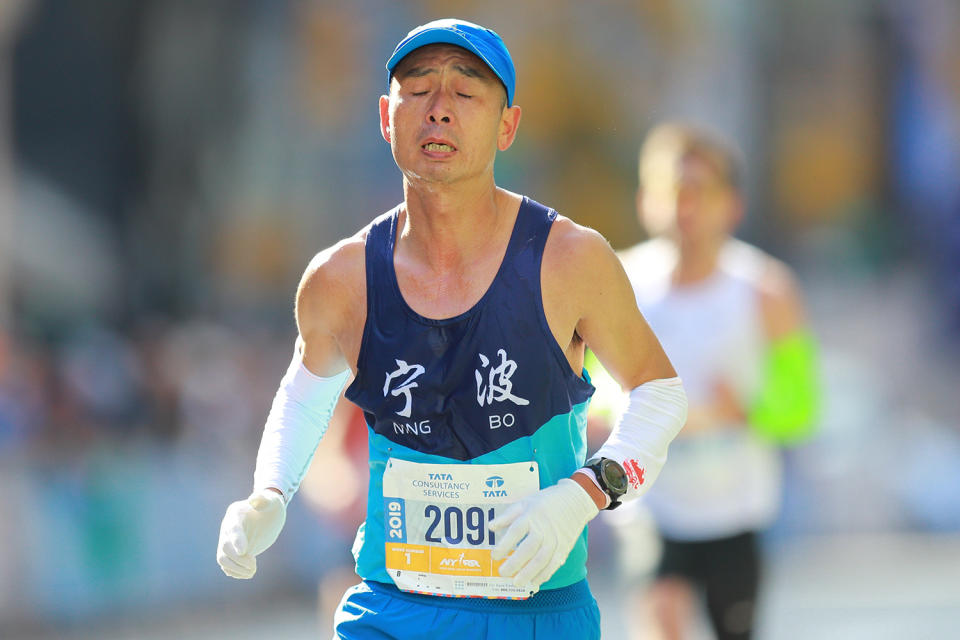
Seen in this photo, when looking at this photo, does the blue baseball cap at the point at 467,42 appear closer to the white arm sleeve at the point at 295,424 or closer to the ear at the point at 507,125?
the ear at the point at 507,125

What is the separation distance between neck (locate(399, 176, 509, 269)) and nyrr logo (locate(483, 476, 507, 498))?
0.50 metres

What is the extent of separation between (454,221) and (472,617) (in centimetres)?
90

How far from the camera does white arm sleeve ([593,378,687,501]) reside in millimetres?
3602

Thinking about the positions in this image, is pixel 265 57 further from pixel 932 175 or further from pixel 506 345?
pixel 506 345

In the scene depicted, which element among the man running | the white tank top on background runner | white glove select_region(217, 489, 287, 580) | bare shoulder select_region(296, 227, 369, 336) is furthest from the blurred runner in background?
white glove select_region(217, 489, 287, 580)

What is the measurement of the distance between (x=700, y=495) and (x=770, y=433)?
1.25ft

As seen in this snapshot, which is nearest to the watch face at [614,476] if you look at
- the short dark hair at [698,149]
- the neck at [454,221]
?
the neck at [454,221]

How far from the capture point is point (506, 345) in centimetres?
352

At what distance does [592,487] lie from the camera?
11.5 feet

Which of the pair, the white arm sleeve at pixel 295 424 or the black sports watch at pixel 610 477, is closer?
the black sports watch at pixel 610 477

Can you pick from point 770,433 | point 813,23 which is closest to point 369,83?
point 813,23

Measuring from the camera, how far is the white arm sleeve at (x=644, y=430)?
3.60m

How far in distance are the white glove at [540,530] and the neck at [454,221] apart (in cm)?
60

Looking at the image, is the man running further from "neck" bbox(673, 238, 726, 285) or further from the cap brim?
"neck" bbox(673, 238, 726, 285)
